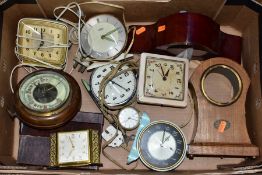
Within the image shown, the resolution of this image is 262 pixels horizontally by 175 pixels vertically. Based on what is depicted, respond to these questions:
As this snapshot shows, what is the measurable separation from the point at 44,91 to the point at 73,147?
22 centimetres

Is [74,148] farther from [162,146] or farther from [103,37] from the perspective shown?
[103,37]

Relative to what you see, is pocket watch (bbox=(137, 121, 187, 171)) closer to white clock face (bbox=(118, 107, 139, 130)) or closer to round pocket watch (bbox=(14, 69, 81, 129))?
white clock face (bbox=(118, 107, 139, 130))

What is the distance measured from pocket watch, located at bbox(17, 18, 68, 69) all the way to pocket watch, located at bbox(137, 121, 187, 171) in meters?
0.44

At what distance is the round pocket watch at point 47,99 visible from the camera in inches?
59.2

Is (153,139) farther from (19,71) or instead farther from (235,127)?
(19,71)

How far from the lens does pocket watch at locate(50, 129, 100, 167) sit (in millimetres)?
1519

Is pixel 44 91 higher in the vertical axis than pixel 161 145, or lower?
higher

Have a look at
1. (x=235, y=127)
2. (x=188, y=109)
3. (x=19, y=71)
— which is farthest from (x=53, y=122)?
(x=235, y=127)

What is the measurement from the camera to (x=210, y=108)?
1.59 metres

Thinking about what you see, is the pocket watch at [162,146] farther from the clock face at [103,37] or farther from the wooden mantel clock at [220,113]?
the clock face at [103,37]

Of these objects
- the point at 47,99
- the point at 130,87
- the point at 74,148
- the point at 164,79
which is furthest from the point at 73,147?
the point at 164,79

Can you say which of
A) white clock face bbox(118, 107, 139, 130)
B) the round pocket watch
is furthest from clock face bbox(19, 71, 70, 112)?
white clock face bbox(118, 107, 139, 130)

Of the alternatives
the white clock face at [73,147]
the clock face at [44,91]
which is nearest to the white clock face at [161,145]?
the white clock face at [73,147]

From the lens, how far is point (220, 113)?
5.20 ft
